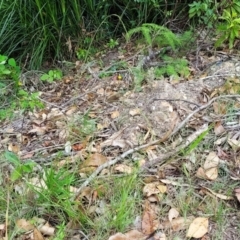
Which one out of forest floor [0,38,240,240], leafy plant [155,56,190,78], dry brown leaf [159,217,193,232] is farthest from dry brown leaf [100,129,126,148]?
leafy plant [155,56,190,78]

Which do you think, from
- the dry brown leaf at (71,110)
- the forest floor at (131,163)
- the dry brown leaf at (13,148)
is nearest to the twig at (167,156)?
the forest floor at (131,163)

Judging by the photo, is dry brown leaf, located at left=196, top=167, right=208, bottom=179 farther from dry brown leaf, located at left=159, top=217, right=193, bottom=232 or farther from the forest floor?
dry brown leaf, located at left=159, top=217, right=193, bottom=232

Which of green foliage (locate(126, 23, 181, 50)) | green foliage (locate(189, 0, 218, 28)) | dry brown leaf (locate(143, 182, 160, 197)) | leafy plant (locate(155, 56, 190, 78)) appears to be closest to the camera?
dry brown leaf (locate(143, 182, 160, 197))

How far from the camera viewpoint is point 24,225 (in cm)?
212

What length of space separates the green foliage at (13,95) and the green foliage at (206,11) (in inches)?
60.6

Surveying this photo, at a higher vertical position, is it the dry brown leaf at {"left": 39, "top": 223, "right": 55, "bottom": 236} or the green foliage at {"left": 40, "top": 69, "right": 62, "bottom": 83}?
the dry brown leaf at {"left": 39, "top": 223, "right": 55, "bottom": 236}

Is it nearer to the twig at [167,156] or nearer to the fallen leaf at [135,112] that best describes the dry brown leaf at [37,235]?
the twig at [167,156]

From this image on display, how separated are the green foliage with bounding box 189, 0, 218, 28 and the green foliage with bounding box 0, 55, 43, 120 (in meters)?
1.54

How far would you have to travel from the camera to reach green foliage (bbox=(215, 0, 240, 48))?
11.7 ft

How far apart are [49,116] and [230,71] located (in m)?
1.35

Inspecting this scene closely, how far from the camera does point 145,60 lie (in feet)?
12.2

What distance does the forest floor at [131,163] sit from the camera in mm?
2096

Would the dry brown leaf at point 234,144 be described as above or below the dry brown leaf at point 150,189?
above

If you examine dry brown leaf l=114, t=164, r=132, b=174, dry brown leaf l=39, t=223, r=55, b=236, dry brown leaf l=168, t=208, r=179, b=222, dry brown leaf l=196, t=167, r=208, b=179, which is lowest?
dry brown leaf l=168, t=208, r=179, b=222
